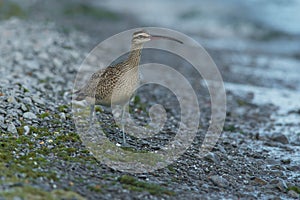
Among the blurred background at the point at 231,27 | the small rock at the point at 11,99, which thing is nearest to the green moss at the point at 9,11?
the blurred background at the point at 231,27

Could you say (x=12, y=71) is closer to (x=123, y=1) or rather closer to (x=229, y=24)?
(x=229, y=24)

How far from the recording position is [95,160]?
8062 mm

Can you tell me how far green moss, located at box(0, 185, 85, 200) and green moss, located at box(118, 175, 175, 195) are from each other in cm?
91

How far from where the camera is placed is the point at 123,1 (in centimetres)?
5559

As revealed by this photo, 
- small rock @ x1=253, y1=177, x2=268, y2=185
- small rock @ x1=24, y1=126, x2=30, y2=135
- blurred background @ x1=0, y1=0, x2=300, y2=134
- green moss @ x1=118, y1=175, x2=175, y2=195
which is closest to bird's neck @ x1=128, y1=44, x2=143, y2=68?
small rock @ x1=24, y1=126, x2=30, y2=135

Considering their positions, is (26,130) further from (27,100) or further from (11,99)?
(27,100)

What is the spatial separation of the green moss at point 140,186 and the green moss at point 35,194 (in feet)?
2.98

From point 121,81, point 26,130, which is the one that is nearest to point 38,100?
point 26,130

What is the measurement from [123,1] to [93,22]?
77.3ft

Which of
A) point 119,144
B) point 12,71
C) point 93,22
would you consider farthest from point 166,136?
point 93,22

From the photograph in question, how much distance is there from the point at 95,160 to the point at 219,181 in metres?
2.00

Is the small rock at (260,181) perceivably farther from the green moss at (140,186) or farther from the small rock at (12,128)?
the small rock at (12,128)

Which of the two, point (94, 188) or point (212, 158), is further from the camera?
point (212, 158)

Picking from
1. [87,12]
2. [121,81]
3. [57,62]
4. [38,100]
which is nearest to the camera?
[121,81]
